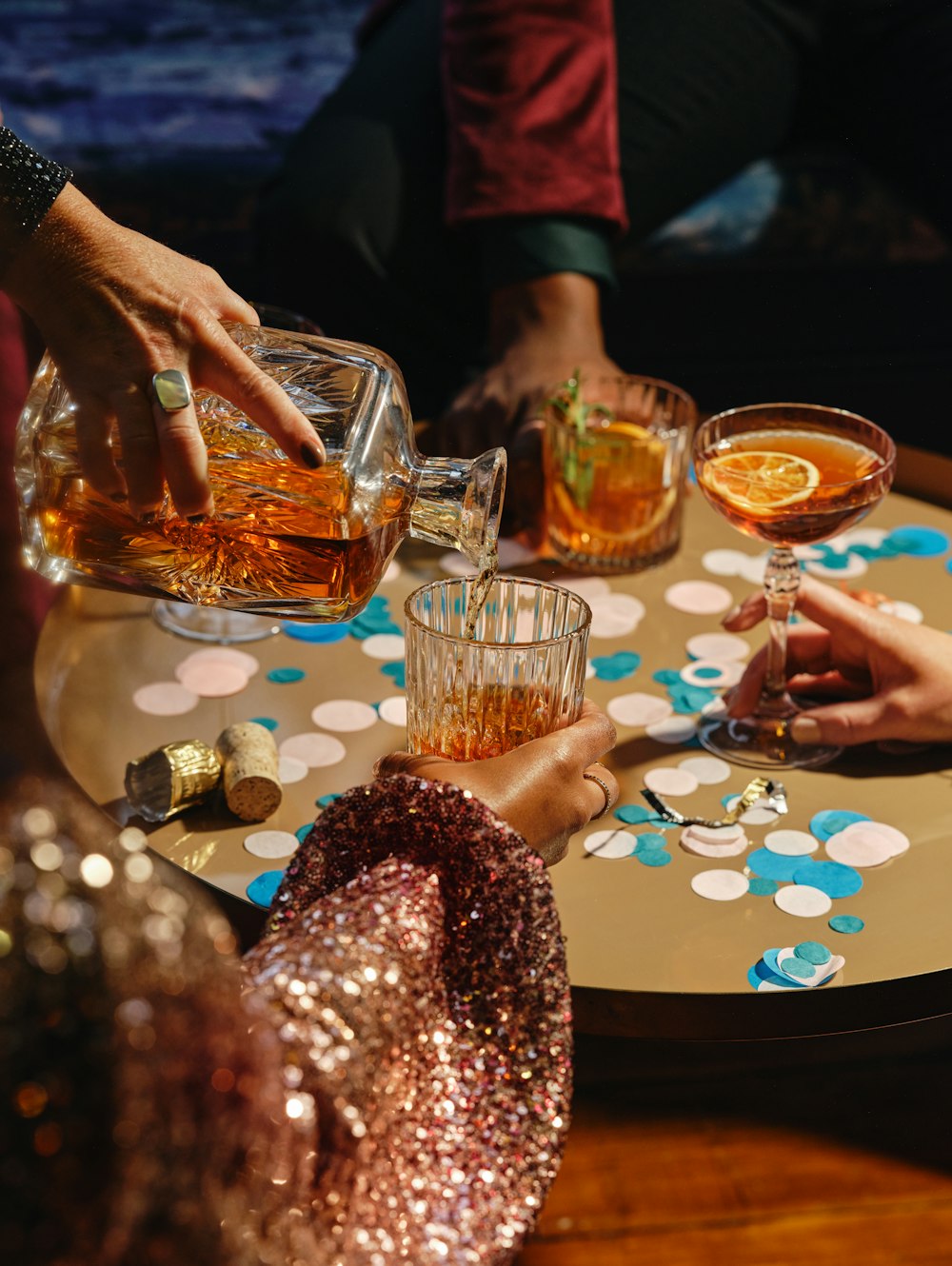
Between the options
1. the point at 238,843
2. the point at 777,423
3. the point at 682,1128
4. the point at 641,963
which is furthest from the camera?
the point at 682,1128

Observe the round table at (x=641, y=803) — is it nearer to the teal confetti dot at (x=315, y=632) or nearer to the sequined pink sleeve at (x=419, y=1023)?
the teal confetti dot at (x=315, y=632)

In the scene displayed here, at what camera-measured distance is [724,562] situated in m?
1.29

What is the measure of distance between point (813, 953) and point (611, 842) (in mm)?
162

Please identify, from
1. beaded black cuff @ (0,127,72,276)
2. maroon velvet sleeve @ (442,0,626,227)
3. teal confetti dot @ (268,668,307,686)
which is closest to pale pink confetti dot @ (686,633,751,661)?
teal confetti dot @ (268,668,307,686)

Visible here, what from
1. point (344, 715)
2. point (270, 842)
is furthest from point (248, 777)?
point (344, 715)

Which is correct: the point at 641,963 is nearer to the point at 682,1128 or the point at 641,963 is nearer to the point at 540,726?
the point at 540,726

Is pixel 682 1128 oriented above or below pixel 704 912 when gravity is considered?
below

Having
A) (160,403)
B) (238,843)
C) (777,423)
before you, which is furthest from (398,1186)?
(777,423)

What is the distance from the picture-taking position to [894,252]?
2.32 meters

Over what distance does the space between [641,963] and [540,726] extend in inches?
6.7

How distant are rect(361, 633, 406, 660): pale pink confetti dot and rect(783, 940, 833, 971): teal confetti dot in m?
0.45

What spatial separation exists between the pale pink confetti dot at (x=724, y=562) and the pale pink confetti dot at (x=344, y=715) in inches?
15.9

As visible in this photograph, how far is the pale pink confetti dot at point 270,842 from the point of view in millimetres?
878

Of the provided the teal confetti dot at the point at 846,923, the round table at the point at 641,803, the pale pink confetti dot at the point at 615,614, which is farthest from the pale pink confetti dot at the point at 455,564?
the teal confetti dot at the point at 846,923
